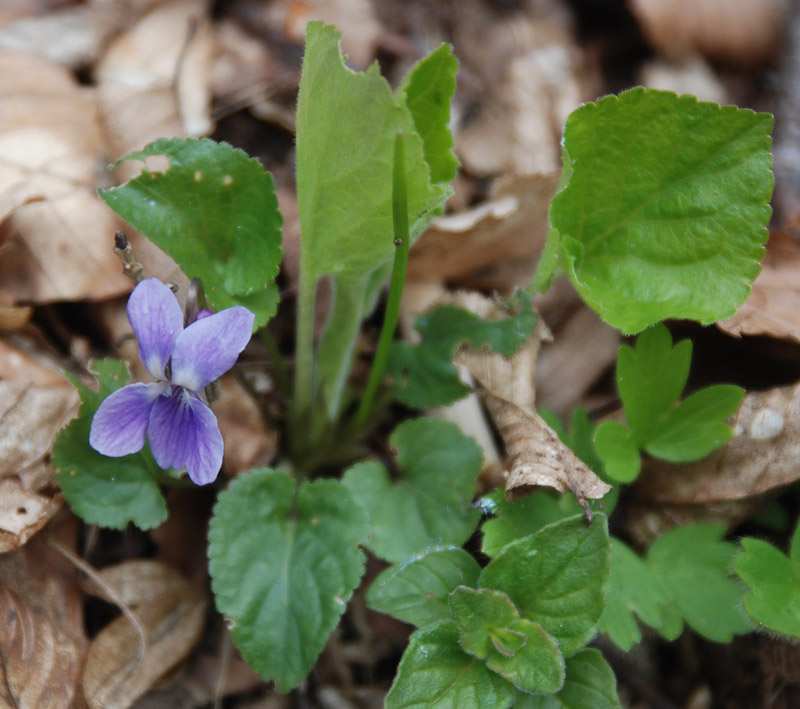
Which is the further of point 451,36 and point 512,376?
point 451,36

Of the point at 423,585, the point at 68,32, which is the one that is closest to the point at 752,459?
the point at 423,585

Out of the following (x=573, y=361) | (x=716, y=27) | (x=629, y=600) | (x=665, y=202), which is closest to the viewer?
(x=629, y=600)

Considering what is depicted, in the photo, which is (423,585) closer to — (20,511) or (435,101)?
(20,511)

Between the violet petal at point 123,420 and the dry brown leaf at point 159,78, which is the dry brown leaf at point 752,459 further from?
the dry brown leaf at point 159,78

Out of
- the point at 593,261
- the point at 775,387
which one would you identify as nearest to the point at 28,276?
the point at 593,261

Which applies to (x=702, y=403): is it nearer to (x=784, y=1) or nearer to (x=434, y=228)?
(x=434, y=228)

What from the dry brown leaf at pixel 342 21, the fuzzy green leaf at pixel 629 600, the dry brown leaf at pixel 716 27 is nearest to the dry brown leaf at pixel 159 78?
the dry brown leaf at pixel 342 21
